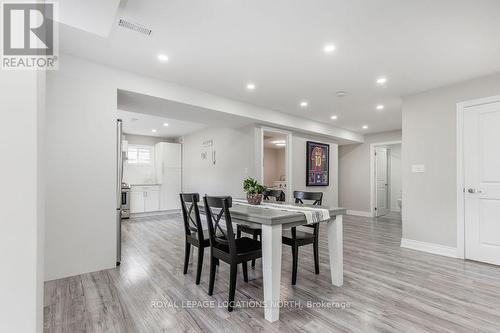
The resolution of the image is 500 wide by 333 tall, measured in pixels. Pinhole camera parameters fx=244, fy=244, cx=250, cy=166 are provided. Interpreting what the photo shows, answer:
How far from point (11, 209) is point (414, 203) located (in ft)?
15.2

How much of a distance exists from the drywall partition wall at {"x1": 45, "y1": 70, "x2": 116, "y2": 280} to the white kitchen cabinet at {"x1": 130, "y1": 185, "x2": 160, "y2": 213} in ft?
13.7

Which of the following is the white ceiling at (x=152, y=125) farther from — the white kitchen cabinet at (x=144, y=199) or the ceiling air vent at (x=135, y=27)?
the ceiling air vent at (x=135, y=27)

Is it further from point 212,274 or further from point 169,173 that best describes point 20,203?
point 169,173

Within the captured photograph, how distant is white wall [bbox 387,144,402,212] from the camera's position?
7.90 metres

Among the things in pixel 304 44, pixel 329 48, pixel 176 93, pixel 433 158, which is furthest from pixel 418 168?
pixel 176 93

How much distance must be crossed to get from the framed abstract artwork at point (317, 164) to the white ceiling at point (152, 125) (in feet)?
9.53

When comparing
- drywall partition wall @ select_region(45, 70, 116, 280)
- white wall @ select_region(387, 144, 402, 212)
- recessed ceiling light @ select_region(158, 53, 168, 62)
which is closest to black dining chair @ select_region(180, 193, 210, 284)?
drywall partition wall @ select_region(45, 70, 116, 280)

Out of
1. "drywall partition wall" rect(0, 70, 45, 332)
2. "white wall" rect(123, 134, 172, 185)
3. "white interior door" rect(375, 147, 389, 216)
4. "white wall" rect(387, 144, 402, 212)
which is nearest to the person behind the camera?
"drywall partition wall" rect(0, 70, 45, 332)

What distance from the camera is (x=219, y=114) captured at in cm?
434

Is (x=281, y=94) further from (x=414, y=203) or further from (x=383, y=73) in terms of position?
(x=414, y=203)

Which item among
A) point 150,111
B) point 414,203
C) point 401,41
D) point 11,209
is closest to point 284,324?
point 11,209

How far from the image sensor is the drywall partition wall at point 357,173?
7168mm

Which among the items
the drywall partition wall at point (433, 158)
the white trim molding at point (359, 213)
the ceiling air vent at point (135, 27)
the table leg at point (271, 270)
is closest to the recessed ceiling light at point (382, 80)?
the drywall partition wall at point (433, 158)

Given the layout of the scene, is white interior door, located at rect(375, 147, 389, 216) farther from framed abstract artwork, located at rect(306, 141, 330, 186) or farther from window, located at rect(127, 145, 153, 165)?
window, located at rect(127, 145, 153, 165)
